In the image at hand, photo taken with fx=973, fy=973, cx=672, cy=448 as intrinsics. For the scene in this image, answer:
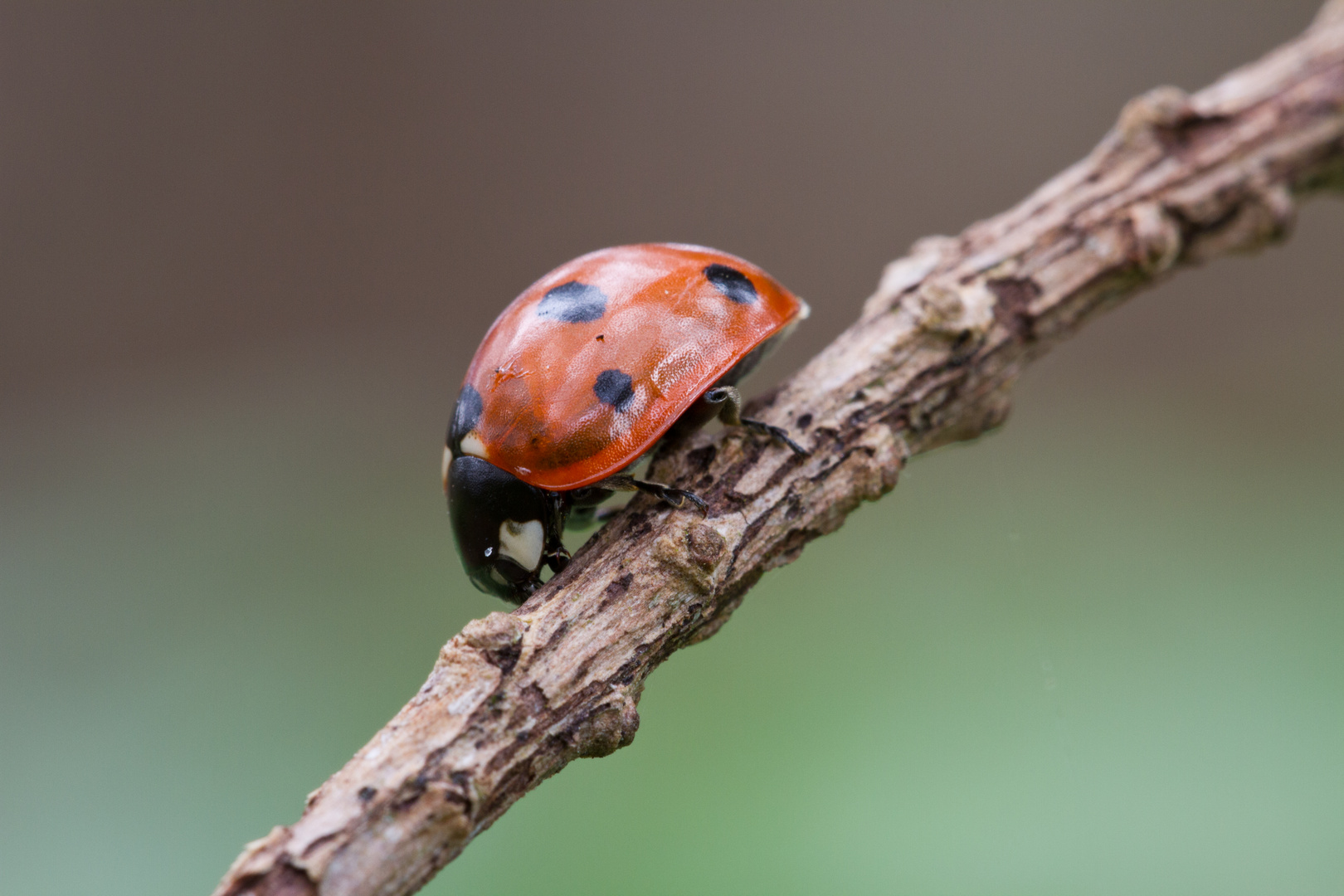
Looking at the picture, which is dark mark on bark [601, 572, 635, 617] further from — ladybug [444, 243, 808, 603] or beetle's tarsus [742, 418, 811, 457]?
beetle's tarsus [742, 418, 811, 457]

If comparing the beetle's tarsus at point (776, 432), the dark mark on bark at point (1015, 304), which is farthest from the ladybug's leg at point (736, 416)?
the dark mark on bark at point (1015, 304)

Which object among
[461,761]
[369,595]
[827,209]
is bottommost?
[461,761]

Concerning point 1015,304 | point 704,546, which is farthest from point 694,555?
point 1015,304

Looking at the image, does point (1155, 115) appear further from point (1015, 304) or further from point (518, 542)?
point (518, 542)

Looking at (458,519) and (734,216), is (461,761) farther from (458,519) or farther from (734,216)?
(734,216)

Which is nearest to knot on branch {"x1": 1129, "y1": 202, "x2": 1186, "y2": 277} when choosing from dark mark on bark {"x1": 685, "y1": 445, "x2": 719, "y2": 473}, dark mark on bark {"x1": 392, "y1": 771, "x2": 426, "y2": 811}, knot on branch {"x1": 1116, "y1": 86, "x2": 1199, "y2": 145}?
knot on branch {"x1": 1116, "y1": 86, "x2": 1199, "y2": 145}

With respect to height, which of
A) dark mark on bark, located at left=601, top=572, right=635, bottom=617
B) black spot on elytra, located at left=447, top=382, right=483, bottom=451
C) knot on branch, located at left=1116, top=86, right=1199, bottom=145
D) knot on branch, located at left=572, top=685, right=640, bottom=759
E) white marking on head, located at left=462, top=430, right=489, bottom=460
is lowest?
knot on branch, located at left=572, top=685, right=640, bottom=759

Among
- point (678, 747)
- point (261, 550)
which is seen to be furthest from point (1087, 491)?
point (261, 550)
